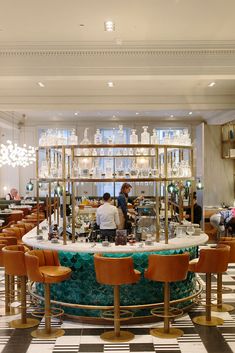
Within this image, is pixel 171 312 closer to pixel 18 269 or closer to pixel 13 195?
pixel 18 269

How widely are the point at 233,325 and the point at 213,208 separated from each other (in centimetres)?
714

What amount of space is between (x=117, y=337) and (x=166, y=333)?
0.55m

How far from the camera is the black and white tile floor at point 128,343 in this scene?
16.5 ft

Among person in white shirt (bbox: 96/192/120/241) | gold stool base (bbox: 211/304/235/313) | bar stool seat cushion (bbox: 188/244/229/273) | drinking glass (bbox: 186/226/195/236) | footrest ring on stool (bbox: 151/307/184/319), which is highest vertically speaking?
person in white shirt (bbox: 96/192/120/241)

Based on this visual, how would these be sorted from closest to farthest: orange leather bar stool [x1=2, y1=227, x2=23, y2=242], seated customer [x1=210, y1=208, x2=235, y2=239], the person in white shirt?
the person in white shirt
orange leather bar stool [x1=2, y1=227, x2=23, y2=242]
seated customer [x1=210, y1=208, x2=235, y2=239]

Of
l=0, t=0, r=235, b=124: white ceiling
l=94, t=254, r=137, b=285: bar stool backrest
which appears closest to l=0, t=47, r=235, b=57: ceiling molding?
l=0, t=0, r=235, b=124: white ceiling

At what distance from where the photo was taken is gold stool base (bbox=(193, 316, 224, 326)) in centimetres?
577

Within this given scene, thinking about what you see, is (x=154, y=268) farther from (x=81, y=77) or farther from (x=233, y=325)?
(x=81, y=77)

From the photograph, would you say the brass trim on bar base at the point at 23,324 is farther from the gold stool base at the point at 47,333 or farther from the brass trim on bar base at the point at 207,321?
the brass trim on bar base at the point at 207,321

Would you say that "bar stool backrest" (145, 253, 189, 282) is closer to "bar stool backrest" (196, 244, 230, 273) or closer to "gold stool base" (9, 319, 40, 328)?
"bar stool backrest" (196, 244, 230, 273)

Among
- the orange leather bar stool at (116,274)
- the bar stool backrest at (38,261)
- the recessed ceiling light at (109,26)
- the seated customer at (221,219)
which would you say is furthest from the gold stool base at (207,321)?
the seated customer at (221,219)

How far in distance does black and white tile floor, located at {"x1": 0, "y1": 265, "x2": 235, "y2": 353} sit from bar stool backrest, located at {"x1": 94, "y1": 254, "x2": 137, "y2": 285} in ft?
2.17

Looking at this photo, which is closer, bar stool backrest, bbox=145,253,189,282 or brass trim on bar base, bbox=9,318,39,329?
bar stool backrest, bbox=145,253,189,282

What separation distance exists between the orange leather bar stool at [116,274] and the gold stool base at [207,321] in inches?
36.0
